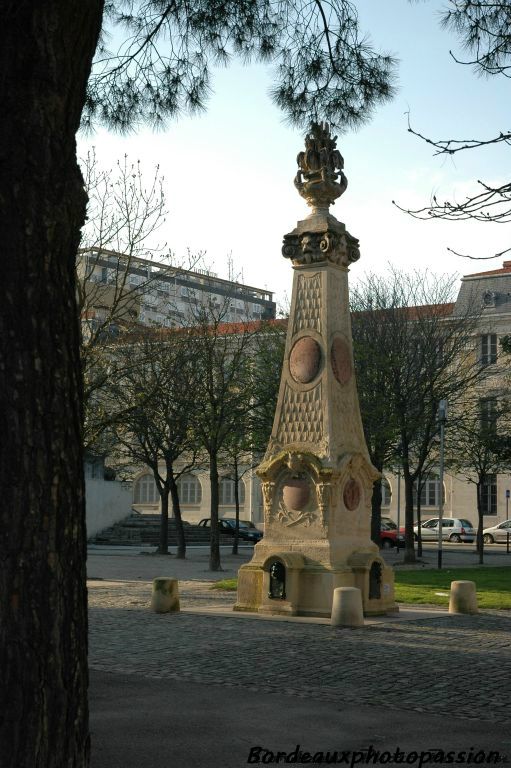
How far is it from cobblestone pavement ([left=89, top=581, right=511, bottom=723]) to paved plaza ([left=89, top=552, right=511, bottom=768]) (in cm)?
1

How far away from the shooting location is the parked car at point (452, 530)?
185 feet

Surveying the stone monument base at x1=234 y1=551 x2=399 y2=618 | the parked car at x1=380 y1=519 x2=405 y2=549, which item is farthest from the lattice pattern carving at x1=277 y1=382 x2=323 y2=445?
the parked car at x1=380 y1=519 x2=405 y2=549

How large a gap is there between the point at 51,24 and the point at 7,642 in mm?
2696

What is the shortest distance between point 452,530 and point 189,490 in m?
19.8

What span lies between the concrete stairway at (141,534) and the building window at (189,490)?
12.8m

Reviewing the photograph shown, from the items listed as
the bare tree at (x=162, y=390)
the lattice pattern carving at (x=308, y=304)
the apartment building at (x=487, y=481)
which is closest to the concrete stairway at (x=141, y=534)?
the bare tree at (x=162, y=390)

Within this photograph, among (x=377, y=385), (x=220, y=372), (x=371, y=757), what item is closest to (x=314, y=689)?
(x=371, y=757)

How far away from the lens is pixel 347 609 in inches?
599

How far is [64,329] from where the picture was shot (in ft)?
15.6

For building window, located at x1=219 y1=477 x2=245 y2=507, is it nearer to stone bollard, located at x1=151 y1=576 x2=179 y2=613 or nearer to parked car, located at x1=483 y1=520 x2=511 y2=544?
parked car, located at x1=483 y1=520 x2=511 y2=544

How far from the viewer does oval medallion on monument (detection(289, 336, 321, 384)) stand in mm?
17000

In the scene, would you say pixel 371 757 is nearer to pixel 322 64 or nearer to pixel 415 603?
pixel 322 64

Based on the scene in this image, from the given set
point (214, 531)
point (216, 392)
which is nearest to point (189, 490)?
point (216, 392)

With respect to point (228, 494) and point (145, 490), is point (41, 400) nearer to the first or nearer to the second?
point (228, 494)
